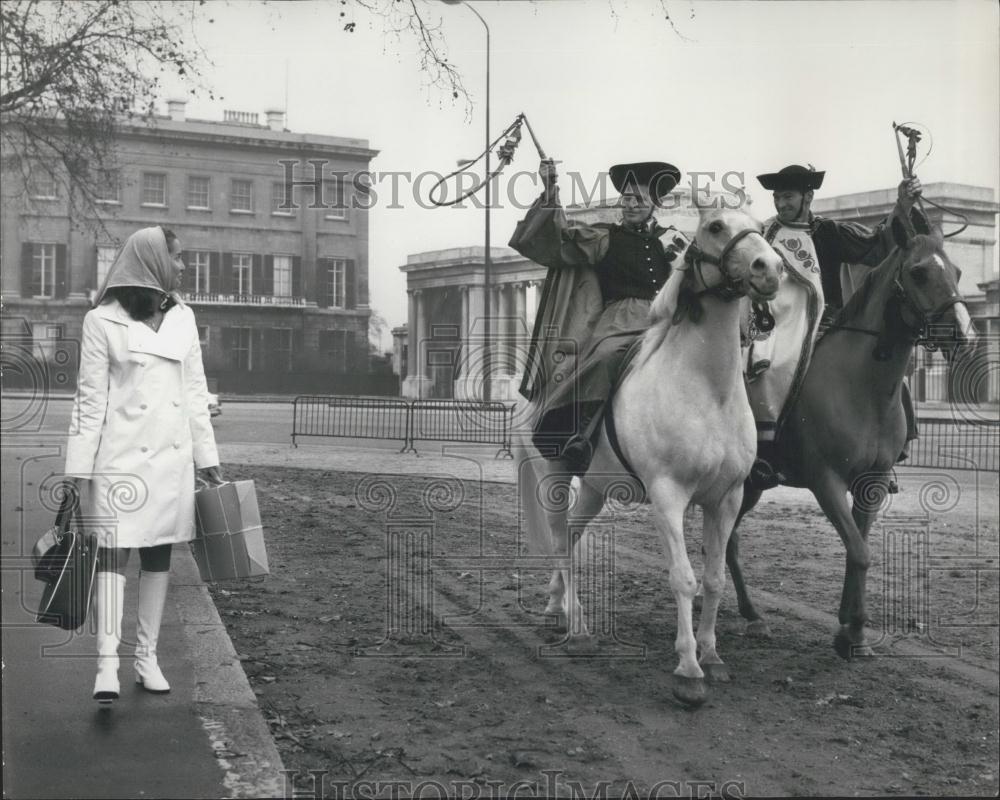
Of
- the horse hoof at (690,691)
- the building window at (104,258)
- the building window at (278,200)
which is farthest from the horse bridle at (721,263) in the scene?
the building window at (104,258)

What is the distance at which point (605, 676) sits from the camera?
5.69 meters

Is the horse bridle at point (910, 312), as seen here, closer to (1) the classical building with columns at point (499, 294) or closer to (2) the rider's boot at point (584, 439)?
(1) the classical building with columns at point (499, 294)

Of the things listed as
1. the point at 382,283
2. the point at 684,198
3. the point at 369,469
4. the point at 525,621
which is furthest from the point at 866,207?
the point at 369,469

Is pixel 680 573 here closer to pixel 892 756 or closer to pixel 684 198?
pixel 892 756

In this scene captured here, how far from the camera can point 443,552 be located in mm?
9703

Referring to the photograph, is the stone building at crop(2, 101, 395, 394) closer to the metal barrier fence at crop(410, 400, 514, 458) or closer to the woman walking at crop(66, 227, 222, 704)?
the woman walking at crop(66, 227, 222, 704)

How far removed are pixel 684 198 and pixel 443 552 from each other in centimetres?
426

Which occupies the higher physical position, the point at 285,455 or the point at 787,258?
the point at 787,258

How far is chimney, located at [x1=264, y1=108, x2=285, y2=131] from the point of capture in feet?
24.0

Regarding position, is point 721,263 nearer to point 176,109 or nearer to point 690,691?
point 690,691

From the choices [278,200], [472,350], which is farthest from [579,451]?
[472,350]

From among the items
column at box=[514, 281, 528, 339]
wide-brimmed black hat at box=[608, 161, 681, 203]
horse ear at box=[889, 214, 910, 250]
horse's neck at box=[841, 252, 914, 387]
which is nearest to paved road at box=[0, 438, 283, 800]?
wide-brimmed black hat at box=[608, 161, 681, 203]

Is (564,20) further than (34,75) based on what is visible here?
No

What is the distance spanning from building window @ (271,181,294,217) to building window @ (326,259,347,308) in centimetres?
108
